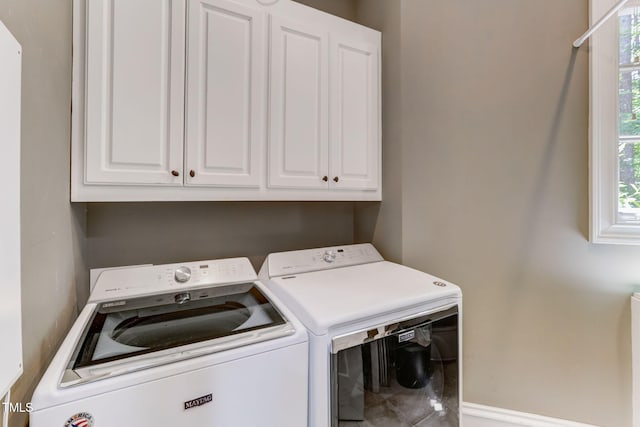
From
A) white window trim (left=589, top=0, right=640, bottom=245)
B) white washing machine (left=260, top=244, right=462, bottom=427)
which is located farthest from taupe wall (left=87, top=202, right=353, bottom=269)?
white window trim (left=589, top=0, right=640, bottom=245)

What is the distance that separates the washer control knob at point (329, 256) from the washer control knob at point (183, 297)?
691 millimetres

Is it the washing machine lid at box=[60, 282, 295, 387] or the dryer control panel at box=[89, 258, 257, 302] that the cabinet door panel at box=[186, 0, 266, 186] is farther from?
the washing machine lid at box=[60, 282, 295, 387]

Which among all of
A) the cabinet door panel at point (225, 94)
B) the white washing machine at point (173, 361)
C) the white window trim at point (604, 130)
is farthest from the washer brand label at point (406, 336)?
the white window trim at point (604, 130)

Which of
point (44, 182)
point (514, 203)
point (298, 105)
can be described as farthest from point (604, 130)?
point (44, 182)

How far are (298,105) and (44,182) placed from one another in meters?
1.02

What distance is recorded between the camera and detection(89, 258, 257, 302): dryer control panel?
1156mm

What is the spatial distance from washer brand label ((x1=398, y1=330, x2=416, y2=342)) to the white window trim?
1042mm

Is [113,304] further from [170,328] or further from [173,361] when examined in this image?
[173,361]

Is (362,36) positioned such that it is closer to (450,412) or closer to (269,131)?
(269,131)

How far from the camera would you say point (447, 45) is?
159cm

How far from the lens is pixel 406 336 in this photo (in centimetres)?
113

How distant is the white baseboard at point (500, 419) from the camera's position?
1.50 m

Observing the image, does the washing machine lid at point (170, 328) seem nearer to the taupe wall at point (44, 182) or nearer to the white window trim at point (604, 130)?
the taupe wall at point (44, 182)

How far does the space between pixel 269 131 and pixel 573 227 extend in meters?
1.57
